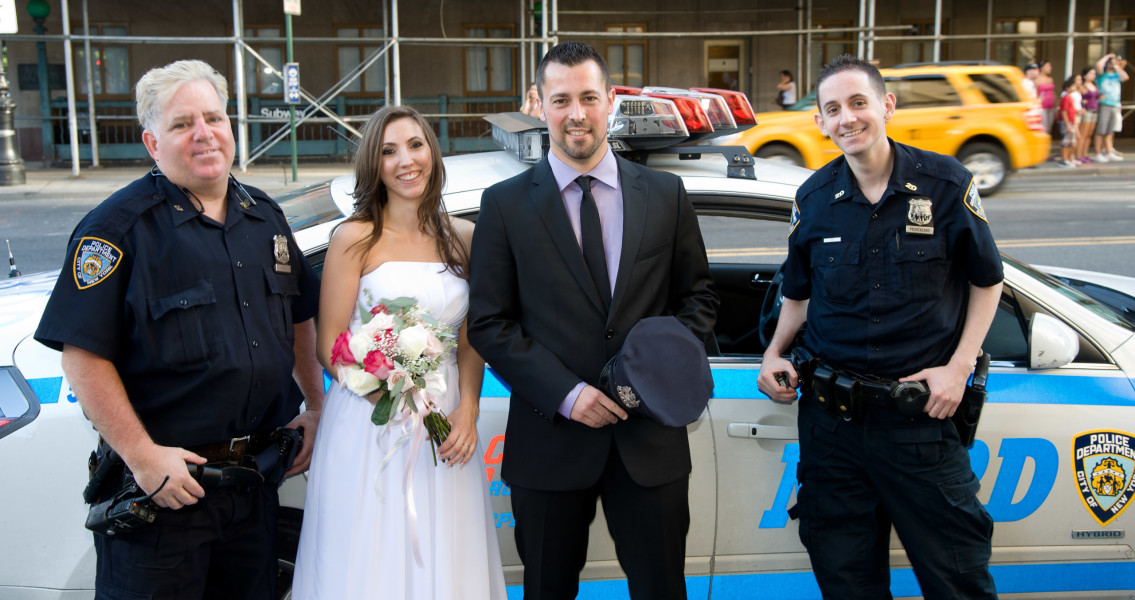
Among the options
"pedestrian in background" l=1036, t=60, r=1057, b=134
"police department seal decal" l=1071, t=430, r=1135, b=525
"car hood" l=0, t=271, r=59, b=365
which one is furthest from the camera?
"pedestrian in background" l=1036, t=60, r=1057, b=134

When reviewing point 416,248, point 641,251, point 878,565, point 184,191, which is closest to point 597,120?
point 641,251

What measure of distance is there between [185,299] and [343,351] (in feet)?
1.32

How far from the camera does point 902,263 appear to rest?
2516mm

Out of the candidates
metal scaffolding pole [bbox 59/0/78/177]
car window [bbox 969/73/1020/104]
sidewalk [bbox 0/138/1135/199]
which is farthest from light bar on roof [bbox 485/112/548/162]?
metal scaffolding pole [bbox 59/0/78/177]

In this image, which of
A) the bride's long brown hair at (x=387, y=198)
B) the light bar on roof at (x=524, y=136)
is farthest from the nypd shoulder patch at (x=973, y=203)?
the bride's long brown hair at (x=387, y=198)

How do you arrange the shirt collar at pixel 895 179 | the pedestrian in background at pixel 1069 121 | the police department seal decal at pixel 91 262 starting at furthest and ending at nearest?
the pedestrian in background at pixel 1069 121 < the shirt collar at pixel 895 179 < the police department seal decal at pixel 91 262

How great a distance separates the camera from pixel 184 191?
7.44ft

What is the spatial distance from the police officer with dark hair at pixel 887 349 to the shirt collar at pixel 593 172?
609 mm

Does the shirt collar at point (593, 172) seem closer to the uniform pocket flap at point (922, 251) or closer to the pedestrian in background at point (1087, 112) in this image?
the uniform pocket flap at point (922, 251)

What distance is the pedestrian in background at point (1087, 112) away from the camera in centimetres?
1689

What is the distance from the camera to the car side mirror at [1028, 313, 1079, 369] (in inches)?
108

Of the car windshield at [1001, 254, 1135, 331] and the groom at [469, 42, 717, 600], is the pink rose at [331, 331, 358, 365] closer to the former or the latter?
the groom at [469, 42, 717, 600]

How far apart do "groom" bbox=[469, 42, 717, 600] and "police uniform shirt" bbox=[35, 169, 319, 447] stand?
54cm

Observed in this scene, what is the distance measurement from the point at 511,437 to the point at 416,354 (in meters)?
0.39
